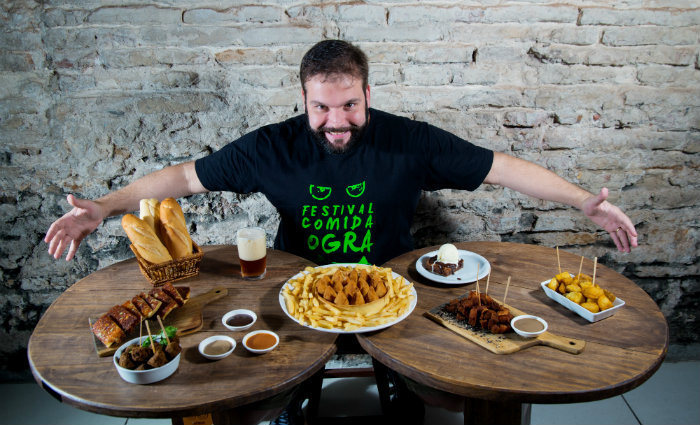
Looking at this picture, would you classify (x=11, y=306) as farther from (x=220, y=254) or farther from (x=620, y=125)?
(x=620, y=125)

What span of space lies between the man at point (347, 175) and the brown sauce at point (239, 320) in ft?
2.63

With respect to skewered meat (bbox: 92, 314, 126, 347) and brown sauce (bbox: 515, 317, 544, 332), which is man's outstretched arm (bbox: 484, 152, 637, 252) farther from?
skewered meat (bbox: 92, 314, 126, 347)

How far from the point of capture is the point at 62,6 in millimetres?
2529

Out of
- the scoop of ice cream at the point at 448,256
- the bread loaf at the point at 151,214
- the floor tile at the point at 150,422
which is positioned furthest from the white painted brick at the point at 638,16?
the floor tile at the point at 150,422

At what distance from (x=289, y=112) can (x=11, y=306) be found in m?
2.15

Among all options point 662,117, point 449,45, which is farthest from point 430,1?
point 662,117

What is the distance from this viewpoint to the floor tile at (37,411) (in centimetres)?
274

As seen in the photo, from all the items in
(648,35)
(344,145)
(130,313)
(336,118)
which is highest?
(648,35)

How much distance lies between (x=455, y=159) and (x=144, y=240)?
4.99 feet

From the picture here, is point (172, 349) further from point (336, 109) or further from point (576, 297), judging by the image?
point (576, 297)

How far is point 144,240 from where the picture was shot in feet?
6.21

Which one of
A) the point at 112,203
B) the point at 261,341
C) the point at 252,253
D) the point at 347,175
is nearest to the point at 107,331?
the point at 261,341

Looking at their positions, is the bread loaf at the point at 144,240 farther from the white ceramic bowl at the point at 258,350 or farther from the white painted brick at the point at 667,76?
the white painted brick at the point at 667,76

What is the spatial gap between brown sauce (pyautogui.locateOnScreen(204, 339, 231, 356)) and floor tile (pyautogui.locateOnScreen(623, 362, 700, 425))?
8.09 feet
